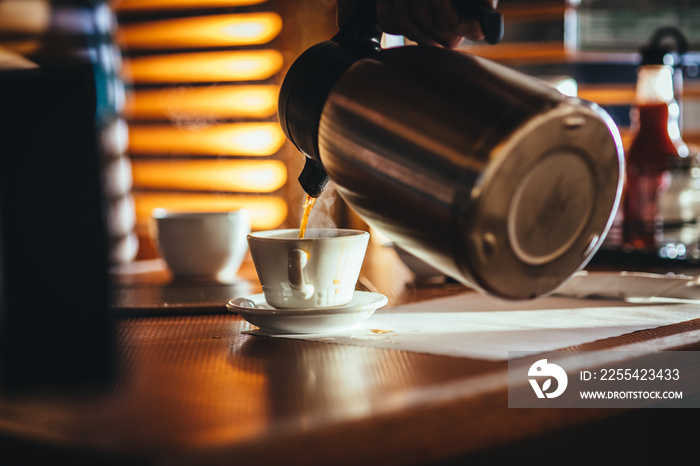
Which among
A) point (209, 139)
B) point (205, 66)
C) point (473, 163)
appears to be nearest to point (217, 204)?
point (209, 139)

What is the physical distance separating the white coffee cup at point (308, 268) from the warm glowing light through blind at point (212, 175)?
5.22 ft

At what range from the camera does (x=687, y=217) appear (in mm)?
1397

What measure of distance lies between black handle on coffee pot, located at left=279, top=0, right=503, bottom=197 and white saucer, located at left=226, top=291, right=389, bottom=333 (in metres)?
0.12

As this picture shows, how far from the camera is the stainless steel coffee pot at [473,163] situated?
0.53 metres

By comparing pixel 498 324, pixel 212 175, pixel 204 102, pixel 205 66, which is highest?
pixel 205 66

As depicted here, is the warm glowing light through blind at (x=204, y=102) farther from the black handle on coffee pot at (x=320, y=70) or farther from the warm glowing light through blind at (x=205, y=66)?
the black handle on coffee pot at (x=320, y=70)

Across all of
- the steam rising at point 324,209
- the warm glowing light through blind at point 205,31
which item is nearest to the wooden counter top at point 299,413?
the steam rising at point 324,209

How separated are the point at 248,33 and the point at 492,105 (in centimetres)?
199

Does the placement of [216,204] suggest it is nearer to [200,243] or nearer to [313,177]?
[200,243]

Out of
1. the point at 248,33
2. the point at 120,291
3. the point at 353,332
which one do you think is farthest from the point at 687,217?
the point at 248,33

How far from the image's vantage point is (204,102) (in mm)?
2752

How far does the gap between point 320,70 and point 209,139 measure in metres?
2.20

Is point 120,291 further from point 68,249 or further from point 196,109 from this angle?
point 196,109

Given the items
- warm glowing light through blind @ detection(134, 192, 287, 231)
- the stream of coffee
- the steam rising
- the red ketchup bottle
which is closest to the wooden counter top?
the stream of coffee
